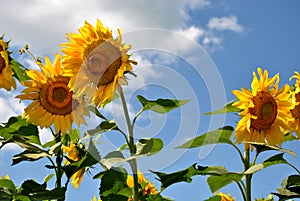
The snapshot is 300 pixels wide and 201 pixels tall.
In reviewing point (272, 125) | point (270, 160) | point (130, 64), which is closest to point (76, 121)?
point (130, 64)

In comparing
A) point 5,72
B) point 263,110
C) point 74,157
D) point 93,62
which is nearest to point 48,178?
point 74,157

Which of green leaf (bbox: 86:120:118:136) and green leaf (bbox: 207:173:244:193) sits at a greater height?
green leaf (bbox: 86:120:118:136)

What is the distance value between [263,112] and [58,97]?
1.29 m

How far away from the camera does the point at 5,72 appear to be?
287 centimetres

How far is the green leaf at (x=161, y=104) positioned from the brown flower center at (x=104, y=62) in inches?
7.4

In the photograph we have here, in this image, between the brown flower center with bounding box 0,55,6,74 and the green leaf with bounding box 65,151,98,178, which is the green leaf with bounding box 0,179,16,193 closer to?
the green leaf with bounding box 65,151,98,178

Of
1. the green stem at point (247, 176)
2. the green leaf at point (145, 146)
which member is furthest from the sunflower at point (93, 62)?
the green stem at point (247, 176)

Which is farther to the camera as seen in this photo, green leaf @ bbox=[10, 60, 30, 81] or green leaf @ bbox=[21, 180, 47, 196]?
green leaf @ bbox=[10, 60, 30, 81]

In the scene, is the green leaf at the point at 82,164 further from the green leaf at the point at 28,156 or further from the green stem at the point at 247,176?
the green stem at the point at 247,176

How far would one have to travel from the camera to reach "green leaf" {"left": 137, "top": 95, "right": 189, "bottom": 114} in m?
2.37

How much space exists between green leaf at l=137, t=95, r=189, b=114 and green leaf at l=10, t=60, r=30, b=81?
2.95 ft

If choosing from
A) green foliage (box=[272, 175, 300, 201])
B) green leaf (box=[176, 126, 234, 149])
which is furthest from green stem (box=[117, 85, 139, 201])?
green foliage (box=[272, 175, 300, 201])

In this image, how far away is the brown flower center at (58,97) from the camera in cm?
269

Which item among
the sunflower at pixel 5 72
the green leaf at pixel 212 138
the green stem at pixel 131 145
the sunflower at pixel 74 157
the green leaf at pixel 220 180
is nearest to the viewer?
the green stem at pixel 131 145
